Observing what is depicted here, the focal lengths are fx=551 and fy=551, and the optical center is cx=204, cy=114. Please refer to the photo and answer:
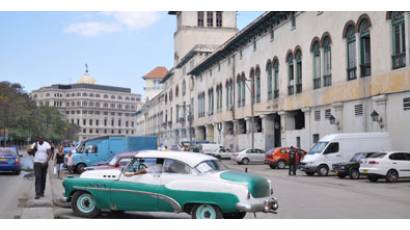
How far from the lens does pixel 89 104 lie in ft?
547

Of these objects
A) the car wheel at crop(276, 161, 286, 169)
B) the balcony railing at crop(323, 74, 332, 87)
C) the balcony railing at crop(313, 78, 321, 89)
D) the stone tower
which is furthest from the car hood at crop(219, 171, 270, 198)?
the stone tower

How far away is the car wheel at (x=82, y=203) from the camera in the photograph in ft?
41.2

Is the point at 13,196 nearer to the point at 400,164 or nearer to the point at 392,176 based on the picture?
the point at 392,176

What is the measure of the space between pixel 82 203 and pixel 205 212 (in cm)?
309

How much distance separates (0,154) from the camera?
2828 cm

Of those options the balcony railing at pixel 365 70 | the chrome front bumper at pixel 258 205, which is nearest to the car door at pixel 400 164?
the balcony railing at pixel 365 70

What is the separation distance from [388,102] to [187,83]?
64629 millimetres

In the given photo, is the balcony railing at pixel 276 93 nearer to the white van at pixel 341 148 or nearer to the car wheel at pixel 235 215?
the white van at pixel 341 148

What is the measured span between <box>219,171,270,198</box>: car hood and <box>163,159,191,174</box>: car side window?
31.5 inches

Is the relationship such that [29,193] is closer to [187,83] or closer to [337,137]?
[337,137]

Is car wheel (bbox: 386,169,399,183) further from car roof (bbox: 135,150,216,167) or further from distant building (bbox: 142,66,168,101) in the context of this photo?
distant building (bbox: 142,66,168,101)

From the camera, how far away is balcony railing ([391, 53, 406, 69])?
30344 mm
